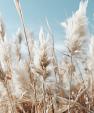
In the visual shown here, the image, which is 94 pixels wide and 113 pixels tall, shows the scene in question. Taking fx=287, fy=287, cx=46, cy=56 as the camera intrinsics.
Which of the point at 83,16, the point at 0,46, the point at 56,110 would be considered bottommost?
the point at 56,110

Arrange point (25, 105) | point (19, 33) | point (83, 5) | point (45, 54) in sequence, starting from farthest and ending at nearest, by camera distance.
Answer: point (19, 33), point (25, 105), point (83, 5), point (45, 54)

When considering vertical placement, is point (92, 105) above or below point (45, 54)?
below

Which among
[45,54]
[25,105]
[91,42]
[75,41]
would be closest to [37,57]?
[45,54]

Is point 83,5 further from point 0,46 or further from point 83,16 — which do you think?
point 0,46

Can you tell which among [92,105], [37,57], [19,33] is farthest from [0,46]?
[19,33]

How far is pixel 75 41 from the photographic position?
2.45 meters

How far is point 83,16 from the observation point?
2.54m

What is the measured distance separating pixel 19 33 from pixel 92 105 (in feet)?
6.39

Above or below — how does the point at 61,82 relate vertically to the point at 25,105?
above

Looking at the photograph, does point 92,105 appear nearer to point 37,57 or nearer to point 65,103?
point 65,103

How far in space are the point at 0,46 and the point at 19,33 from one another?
157 cm

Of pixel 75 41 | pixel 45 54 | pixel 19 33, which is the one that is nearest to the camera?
pixel 45 54

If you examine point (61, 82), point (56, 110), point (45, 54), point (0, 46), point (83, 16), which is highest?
point (83, 16)

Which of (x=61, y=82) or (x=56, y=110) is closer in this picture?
(x=56, y=110)
